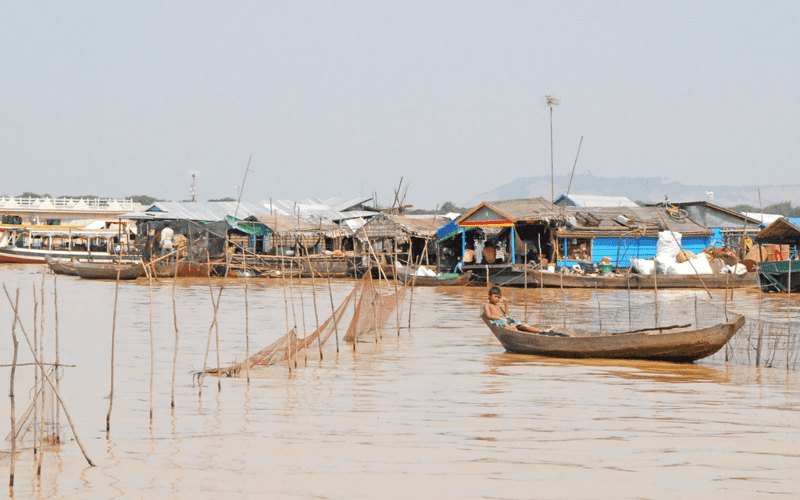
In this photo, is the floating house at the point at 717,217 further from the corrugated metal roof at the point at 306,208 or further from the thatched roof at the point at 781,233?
the corrugated metal roof at the point at 306,208

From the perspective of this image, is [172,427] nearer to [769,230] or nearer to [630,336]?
[630,336]

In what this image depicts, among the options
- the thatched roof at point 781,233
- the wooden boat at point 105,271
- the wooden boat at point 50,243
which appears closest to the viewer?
the thatched roof at point 781,233

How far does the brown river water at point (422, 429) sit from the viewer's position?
4207 millimetres

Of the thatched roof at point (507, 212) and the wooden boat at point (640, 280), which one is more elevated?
the thatched roof at point (507, 212)

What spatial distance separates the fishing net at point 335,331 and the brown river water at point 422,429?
0.18 meters

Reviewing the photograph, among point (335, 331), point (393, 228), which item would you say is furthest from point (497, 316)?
point (393, 228)

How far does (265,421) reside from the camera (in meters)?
5.66

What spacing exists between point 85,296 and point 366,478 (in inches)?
652

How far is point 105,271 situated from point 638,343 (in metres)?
20.8

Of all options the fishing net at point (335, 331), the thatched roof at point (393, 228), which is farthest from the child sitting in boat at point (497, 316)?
the thatched roof at point (393, 228)

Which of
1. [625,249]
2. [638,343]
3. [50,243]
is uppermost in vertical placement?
[50,243]

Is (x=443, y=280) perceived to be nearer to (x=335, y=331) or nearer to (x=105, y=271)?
(x=105, y=271)

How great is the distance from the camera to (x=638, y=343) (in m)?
8.13

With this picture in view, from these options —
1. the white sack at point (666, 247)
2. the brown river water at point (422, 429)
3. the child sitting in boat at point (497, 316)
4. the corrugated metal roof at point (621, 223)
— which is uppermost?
the corrugated metal roof at point (621, 223)
